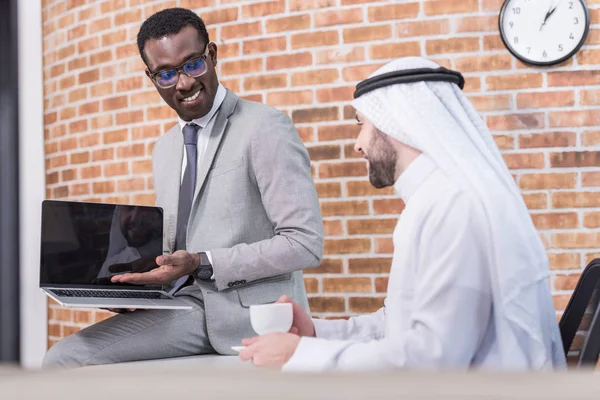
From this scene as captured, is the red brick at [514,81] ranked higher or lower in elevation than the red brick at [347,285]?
higher

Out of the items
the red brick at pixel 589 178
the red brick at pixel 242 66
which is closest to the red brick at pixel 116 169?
the red brick at pixel 242 66

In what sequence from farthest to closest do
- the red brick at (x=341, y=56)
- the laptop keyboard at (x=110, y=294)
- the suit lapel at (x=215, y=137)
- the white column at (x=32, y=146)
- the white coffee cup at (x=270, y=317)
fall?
1. the white column at (x=32, y=146)
2. the red brick at (x=341, y=56)
3. the suit lapel at (x=215, y=137)
4. the laptop keyboard at (x=110, y=294)
5. the white coffee cup at (x=270, y=317)

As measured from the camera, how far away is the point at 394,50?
118 inches

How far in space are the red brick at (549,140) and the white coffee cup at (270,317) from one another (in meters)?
1.80

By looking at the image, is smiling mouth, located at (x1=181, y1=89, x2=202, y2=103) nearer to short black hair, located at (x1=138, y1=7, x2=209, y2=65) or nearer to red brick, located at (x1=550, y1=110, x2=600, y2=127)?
short black hair, located at (x1=138, y1=7, x2=209, y2=65)

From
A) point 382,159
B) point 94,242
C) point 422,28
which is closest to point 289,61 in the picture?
point 422,28

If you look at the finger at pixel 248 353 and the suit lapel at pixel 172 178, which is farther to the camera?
the suit lapel at pixel 172 178

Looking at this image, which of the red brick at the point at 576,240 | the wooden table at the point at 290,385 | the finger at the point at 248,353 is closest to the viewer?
the wooden table at the point at 290,385

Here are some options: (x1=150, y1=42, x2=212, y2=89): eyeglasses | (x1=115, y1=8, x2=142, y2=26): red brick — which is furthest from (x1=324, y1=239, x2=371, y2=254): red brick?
(x1=115, y1=8, x2=142, y2=26): red brick

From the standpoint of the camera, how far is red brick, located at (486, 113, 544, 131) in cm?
289

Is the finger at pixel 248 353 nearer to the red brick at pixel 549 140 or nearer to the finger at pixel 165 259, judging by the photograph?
the finger at pixel 165 259

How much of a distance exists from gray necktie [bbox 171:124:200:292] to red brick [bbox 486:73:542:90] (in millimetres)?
1328

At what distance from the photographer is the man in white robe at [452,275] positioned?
3.76ft

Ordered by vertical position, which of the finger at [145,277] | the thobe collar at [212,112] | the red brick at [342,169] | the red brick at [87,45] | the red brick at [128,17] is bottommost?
the finger at [145,277]
